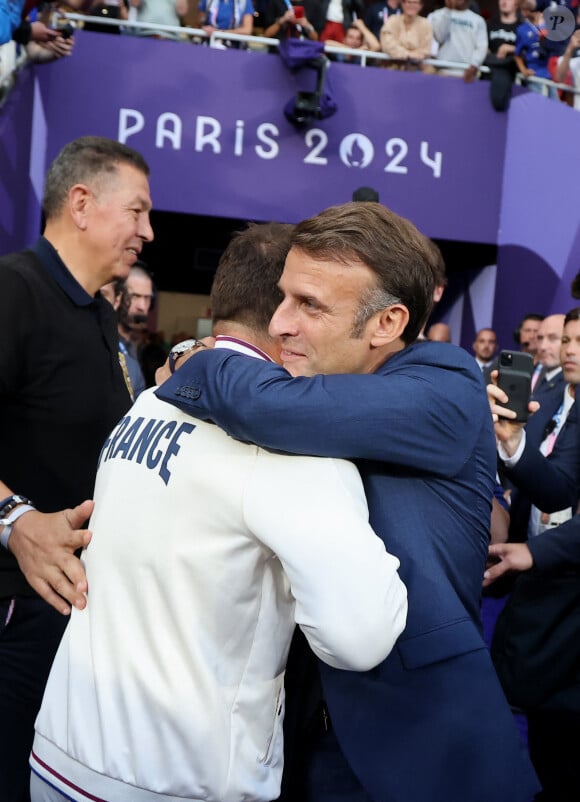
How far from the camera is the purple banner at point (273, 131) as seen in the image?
331 inches

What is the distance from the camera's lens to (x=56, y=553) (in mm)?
1581

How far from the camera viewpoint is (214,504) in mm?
1300

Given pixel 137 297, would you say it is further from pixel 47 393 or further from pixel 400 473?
pixel 400 473

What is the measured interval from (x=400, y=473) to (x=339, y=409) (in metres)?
0.16

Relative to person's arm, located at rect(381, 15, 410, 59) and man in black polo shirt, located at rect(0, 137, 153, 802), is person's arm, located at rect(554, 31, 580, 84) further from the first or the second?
man in black polo shirt, located at rect(0, 137, 153, 802)

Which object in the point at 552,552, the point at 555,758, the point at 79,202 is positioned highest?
the point at 79,202

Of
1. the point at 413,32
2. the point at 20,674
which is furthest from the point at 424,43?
the point at 20,674

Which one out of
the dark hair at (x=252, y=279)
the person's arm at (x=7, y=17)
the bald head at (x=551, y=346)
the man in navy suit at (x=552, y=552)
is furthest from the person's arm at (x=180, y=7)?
the dark hair at (x=252, y=279)

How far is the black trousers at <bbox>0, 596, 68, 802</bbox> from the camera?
198 centimetres

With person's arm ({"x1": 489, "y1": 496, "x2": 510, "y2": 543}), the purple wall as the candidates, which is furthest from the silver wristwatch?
the purple wall

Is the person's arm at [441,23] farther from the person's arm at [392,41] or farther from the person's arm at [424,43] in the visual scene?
the person's arm at [392,41]

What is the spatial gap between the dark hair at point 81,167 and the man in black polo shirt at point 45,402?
0.04 metres

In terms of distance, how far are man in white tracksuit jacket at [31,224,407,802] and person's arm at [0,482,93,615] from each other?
39 millimetres

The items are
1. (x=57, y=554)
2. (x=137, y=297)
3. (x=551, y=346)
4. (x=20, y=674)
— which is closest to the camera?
(x=57, y=554)
